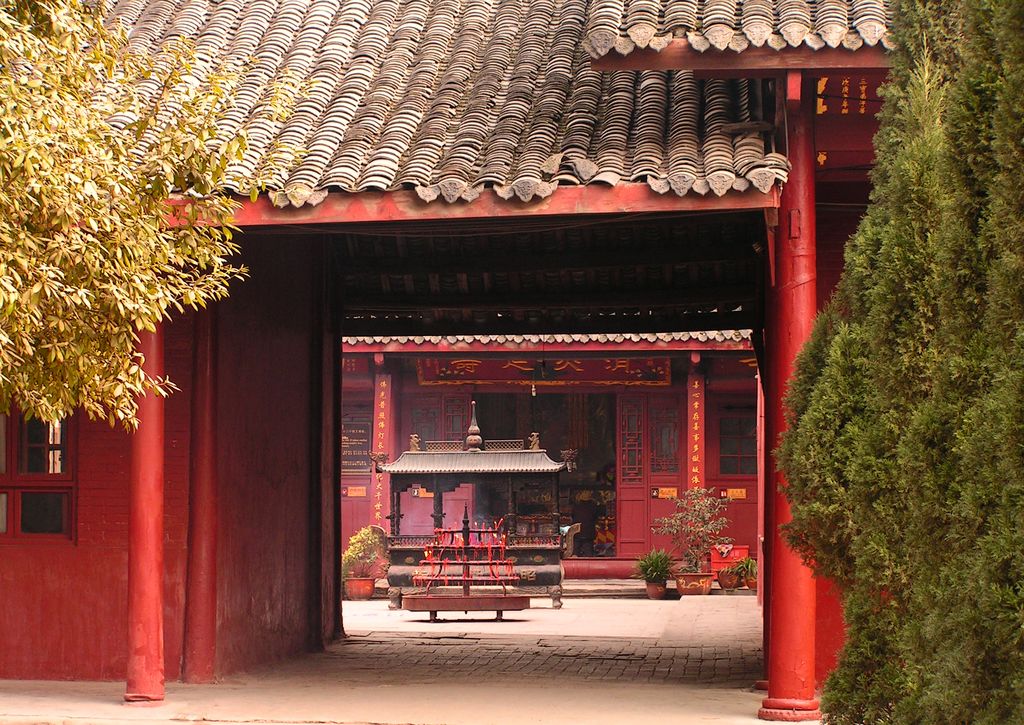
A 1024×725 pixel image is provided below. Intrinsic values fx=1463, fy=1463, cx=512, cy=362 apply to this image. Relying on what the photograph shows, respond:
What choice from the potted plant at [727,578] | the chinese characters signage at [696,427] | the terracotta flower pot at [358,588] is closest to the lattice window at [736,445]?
the chinese characters signage at [696,427]

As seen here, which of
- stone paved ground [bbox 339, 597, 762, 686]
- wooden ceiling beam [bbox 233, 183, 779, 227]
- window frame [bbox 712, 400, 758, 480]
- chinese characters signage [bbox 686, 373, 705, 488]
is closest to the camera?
wooden ceiling beam [bbox 233, 183, 779, 227]

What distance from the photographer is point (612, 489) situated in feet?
73.7

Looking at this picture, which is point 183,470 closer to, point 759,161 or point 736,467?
point 759,161

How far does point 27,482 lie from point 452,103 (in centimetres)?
401

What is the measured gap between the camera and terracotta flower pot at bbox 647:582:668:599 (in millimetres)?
19516

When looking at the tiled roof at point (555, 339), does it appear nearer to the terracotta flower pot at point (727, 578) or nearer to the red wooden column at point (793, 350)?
the terracotta flower pot at point (727, 578)

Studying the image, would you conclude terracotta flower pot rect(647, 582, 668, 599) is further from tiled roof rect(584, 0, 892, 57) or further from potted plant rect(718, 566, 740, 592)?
tiled roof rect(584, 0, 892, 57)

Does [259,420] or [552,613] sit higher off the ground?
[259,420]

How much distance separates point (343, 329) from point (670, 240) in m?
3.56

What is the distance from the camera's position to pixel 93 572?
1018cm

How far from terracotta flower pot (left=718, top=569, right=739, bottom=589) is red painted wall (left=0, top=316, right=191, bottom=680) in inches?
447

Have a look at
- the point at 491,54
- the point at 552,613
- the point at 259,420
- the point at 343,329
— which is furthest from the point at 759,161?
the point at 552,613

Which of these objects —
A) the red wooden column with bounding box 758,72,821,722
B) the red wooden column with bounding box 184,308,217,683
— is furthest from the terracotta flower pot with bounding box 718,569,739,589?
the red wooden column with bounding box 758,72,821,722

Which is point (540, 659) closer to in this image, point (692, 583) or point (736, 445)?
point (692, 583)
